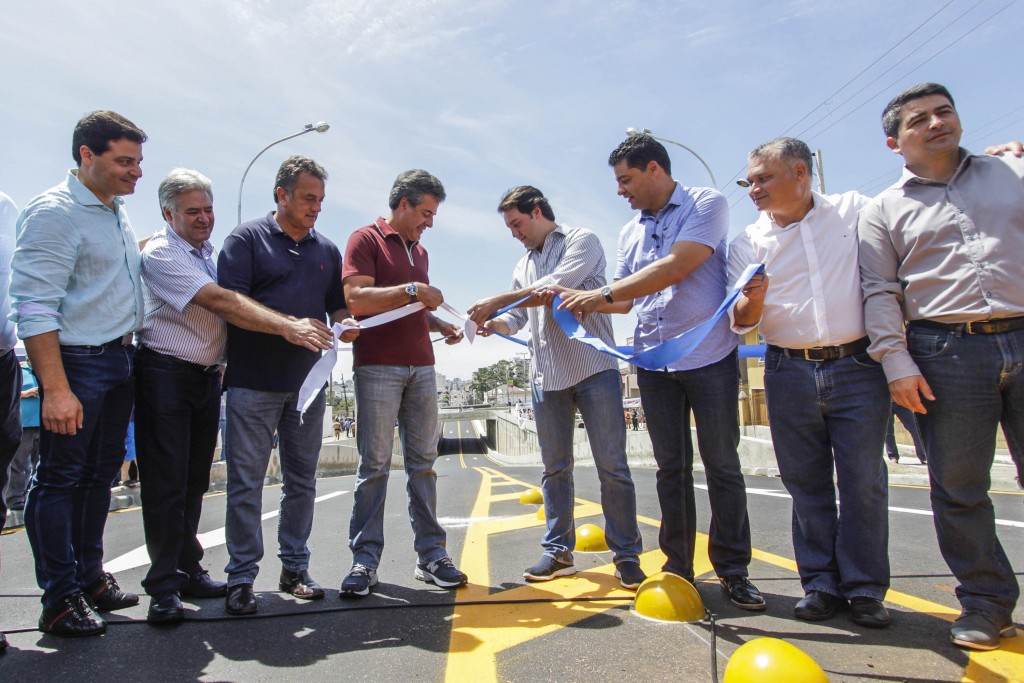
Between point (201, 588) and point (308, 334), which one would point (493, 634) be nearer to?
point (308, 334)

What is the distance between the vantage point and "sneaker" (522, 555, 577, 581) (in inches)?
134

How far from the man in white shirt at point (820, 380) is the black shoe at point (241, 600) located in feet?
8.05

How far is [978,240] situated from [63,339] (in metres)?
3.88

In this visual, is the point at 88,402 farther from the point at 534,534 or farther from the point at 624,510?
the point at 534,534

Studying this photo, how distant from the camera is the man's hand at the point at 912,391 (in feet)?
8.07

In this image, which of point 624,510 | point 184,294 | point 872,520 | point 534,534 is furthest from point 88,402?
point 872,520

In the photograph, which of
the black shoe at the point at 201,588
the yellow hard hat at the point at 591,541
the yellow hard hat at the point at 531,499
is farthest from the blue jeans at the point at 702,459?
the yellow hard hat at the point at 531,499

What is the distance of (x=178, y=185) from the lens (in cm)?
334

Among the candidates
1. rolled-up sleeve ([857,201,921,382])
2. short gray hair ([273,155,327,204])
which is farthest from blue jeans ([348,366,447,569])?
rolled-up sleeve ([857,201,921,382])

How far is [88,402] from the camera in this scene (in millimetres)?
2895

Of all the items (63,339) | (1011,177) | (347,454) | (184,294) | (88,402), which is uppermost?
(1011,177)

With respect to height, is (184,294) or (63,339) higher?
(184,294)

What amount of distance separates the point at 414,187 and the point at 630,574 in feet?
7.90

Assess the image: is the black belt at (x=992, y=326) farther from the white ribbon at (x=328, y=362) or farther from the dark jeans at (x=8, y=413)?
the dark jeans at (x=8, y=413)
